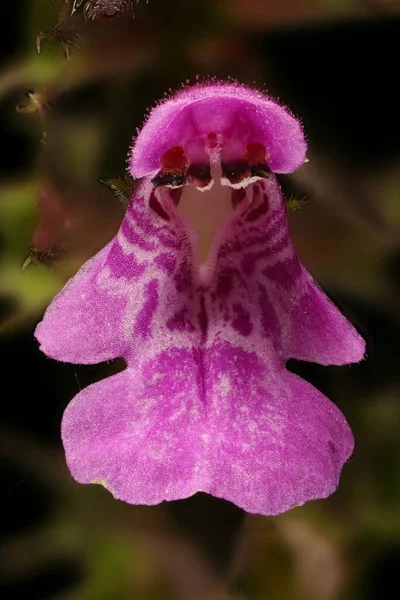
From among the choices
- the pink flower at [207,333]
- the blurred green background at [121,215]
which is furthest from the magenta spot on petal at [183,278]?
the blurred green background at [121,215]

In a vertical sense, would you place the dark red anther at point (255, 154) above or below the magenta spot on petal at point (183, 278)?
above

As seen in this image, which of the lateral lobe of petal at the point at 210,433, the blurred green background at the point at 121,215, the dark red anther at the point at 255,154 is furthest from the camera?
the blurred green background at the point at 121,215

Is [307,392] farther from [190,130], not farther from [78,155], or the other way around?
[78,155]

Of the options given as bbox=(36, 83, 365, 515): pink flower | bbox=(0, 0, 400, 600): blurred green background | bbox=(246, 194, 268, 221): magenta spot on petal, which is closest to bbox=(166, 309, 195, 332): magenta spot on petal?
bbox=(36, 83, 365, 515): pink flower

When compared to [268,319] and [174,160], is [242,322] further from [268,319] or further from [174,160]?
[174,160]

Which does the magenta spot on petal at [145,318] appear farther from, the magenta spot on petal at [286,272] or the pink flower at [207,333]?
the magenta spot on petal at [286,272]

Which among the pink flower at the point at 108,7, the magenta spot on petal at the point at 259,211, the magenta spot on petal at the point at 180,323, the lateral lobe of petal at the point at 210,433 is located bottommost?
the lateral lobe of petal at the point at 210,433

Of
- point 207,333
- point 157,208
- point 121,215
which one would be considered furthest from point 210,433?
point 121,215
